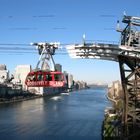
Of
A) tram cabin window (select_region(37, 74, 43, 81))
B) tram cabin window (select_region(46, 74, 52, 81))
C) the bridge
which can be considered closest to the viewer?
the bridge

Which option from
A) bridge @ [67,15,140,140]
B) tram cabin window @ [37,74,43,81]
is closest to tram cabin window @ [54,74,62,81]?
tram cabin window @ [37,74,43,81]

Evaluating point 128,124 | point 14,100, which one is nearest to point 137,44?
point 128,124

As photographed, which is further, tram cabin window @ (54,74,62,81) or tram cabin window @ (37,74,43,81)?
tram cabin window @ (37,74,43,81)

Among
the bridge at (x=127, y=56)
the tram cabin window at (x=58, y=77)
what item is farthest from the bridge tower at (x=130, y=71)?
the tram cabin window at (x=58, y=77)

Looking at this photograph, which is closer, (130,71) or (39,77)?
(130,71)

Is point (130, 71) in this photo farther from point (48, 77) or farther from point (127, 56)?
point (48, 77)

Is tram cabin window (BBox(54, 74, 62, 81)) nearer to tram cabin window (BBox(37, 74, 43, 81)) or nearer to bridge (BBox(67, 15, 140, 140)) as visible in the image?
tram cabin window (BBox(37, 74, 43, 81))

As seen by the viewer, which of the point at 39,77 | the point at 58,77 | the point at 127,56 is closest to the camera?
the point at 127,56

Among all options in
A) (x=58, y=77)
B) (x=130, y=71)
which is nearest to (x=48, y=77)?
(x=58, y=77)
